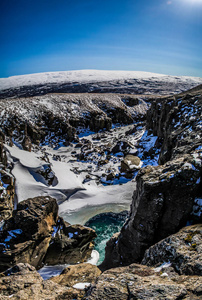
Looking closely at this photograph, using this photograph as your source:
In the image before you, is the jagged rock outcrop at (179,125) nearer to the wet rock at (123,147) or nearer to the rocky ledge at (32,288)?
the wet rock at (123,147)

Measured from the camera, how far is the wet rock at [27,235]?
Result: 39.4 ft

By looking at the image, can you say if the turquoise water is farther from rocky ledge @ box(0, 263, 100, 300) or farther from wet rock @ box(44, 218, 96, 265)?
rocky ledge @ box(0, 263, 100, 300)

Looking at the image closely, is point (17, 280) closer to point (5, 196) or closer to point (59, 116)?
point (5, 196)

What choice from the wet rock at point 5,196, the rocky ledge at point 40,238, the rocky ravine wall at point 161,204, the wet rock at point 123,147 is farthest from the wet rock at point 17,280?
the wet rock at point 123,147

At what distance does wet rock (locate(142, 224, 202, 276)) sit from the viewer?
5674 millimetres

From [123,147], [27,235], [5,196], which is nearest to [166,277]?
[27,235]

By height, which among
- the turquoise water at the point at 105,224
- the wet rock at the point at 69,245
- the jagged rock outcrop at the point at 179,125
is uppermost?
the jagged rock outcrop at the point at 179,125

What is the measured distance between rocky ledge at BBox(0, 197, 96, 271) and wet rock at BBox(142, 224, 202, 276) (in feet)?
29.9

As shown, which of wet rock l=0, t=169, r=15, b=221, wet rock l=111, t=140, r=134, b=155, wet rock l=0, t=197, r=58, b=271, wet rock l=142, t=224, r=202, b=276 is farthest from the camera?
wet rock l=111, t=140, r=134, b=155

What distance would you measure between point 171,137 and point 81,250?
1779cm

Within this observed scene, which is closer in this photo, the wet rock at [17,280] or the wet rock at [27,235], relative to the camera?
the wet rock at [17,280]

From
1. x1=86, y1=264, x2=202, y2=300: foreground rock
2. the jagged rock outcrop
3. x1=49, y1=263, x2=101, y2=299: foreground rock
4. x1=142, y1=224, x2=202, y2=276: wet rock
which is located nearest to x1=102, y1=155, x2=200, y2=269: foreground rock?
x1=142, y1=224, x2=202, y2=276: wet rock

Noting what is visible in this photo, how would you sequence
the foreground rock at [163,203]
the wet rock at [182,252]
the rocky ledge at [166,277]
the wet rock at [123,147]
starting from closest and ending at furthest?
the rocky ledge at [166,277]
the wet rock at [182,252]
the foreground rock at [163,203]
the wet rock at [123,147]

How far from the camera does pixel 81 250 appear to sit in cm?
1590
